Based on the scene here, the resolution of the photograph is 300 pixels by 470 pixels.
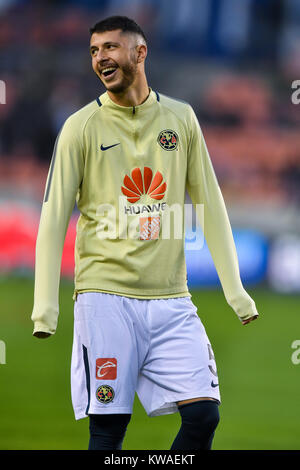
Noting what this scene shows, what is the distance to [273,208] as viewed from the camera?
889 inches

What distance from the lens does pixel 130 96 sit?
12.4 ft

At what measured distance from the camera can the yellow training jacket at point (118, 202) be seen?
3.67 meters

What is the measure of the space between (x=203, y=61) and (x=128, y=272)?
24024mm

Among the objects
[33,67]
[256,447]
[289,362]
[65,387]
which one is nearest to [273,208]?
[33,67]

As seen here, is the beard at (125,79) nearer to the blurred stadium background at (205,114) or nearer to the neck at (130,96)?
the neck at (130,96)

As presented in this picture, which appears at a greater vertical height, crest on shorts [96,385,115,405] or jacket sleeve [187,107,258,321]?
jacket sleeve [187,107,258,321]

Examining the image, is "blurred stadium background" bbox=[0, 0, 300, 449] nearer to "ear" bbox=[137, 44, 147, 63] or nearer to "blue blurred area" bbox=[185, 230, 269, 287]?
"blue blurred area" bbox=[185, 230, 269, 287]

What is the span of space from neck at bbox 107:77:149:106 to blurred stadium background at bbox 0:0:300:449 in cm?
827

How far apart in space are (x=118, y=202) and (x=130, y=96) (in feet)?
1.54

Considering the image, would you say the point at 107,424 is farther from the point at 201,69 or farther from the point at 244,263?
the point at 201,69

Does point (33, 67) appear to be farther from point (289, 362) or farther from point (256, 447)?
point (256, 447)

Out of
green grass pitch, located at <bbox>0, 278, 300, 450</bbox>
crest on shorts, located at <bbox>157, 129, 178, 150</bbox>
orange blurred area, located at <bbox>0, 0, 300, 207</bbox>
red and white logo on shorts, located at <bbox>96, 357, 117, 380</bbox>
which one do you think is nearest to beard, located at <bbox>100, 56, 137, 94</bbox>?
crest on shorts, located at <bbox>157, 129, 178, 150</bbox>

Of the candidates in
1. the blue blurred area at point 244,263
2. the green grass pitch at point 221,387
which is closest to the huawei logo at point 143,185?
the green grass pitch at point 221,387

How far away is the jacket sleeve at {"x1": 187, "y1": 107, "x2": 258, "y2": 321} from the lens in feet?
12.7
